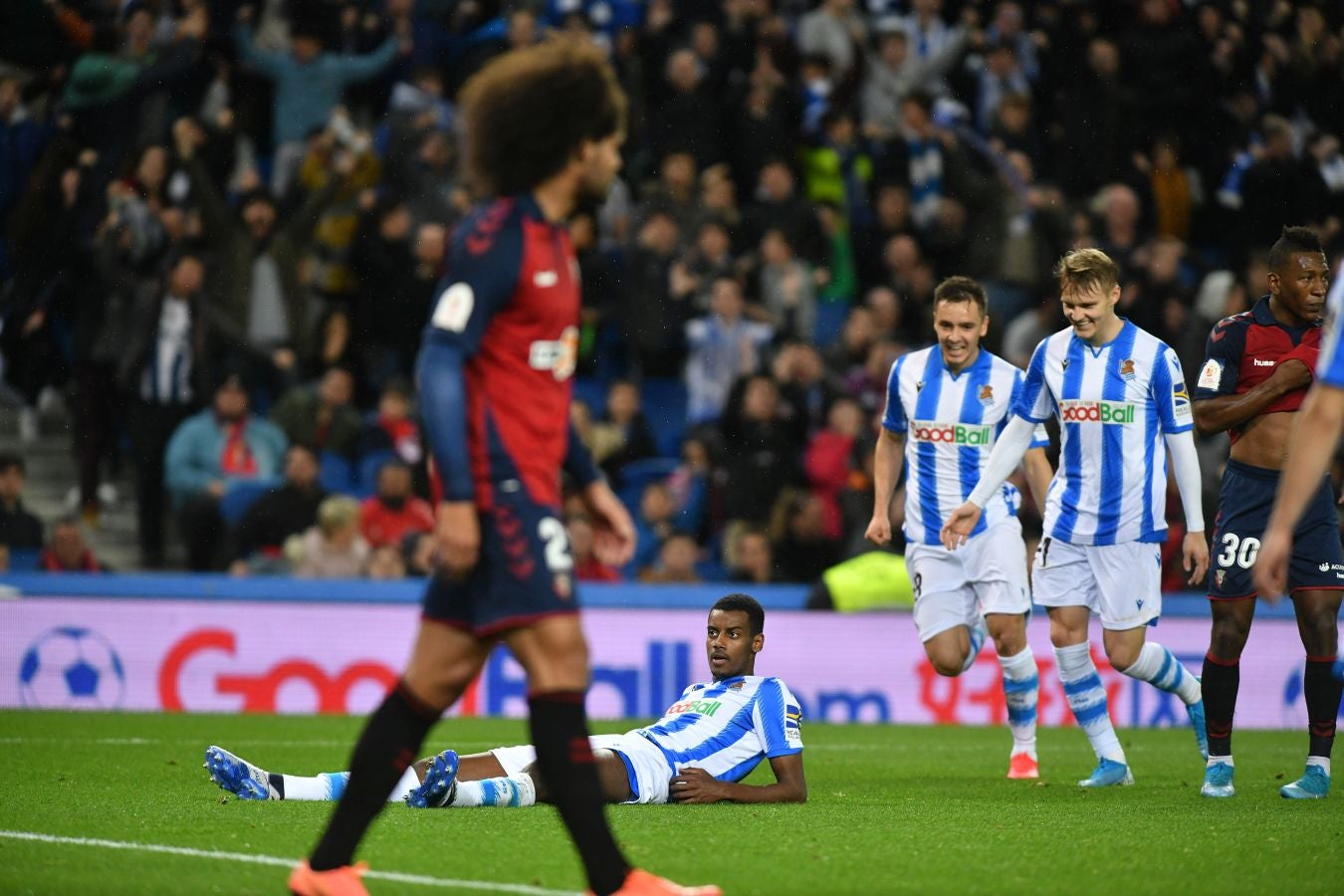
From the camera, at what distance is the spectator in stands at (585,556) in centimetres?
1521

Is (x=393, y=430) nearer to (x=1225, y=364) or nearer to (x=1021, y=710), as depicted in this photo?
(x=1021, y=710)

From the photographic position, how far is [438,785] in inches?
288

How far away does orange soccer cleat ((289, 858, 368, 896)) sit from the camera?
15.8 feet

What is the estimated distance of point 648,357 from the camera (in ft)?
55.8

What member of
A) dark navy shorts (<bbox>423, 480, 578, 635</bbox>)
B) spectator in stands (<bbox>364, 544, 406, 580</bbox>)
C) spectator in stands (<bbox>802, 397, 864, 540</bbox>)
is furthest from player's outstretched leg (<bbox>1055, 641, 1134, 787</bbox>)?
spectator in stands (<bbox>364, 544, 406, 580</bbox>)

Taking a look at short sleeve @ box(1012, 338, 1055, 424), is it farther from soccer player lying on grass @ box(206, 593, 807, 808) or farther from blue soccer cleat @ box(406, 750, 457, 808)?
blue soccer cleat @ box(406, 750, 457, 808)

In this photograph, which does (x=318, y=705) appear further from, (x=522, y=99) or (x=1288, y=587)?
(x=522, y=99)

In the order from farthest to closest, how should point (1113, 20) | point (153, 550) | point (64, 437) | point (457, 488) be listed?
point (1113, 20)
point (64, 437)
point (153, 550)
point (457, 488)

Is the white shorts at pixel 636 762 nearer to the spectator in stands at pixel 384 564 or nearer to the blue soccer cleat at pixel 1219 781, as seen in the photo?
the blue soccer cleat at pixel 1219 781

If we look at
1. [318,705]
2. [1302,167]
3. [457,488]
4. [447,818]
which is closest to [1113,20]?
[1302,167]

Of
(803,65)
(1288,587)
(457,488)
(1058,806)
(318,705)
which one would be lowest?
(318,705)

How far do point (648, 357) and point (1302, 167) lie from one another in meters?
6.74

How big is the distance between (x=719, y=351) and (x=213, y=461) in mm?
4605

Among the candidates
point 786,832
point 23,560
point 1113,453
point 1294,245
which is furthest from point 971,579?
point 23,560
